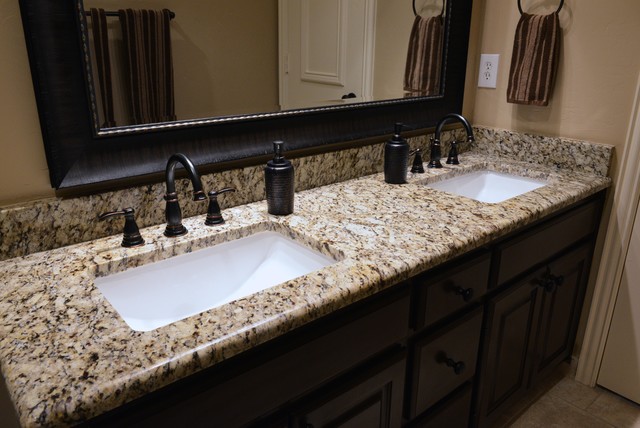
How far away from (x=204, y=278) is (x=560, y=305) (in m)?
1.20

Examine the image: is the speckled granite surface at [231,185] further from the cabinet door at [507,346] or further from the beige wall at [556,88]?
the cabinet door at [507,346]

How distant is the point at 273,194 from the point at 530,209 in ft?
2.25

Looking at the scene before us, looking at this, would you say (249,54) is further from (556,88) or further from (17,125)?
(556,88)

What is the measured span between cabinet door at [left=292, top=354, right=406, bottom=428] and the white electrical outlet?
1.23 metres

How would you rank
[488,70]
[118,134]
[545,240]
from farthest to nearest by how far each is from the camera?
[488,70] → [545,240] → [118,134]

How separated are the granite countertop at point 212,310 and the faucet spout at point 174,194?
0.03m

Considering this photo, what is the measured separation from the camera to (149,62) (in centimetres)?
111

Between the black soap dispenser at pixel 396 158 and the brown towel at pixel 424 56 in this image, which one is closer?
the black soap dispenser at pixel 396 158

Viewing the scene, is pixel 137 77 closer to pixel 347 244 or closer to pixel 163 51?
pixel 163 51

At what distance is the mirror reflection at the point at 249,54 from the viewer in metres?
1.07

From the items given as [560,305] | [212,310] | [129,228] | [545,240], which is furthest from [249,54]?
[560,305]

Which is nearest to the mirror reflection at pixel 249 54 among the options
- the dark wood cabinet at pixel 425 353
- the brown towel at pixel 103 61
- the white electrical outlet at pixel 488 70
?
the brown towel at pixel 103 61

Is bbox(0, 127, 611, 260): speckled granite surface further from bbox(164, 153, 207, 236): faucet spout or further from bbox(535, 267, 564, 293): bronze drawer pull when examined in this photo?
bbox(535, 267, 564, 293): bronze drawer pull

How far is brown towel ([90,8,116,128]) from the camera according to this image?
3.35 ft
